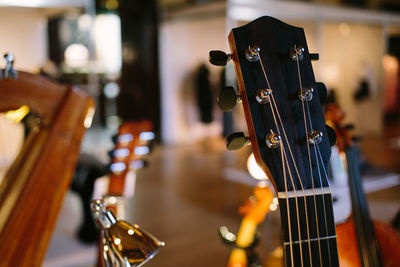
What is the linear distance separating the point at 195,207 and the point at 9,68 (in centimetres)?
298

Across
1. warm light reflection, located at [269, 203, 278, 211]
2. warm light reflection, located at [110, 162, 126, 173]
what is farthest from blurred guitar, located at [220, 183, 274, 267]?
warm light reflection, located at [110, 162, 126, 173]

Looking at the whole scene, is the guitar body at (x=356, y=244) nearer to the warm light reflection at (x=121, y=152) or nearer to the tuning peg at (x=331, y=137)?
the tuning peg at (x=331, y=137)

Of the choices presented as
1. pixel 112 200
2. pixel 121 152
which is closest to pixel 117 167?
pixel 121 152

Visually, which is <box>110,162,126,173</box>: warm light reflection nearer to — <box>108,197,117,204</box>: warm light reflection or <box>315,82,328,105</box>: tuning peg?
<box>108,197,117,204</box>: warm light reflection

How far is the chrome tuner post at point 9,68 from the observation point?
0.88 metres

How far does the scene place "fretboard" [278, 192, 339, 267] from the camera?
29.8 inches

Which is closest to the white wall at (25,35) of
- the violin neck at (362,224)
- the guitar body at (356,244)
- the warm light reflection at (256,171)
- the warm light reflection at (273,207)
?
the warm light reflection at (256,171)

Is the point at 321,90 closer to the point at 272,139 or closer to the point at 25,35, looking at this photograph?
the point at 272,139

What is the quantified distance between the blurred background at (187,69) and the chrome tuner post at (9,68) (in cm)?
303

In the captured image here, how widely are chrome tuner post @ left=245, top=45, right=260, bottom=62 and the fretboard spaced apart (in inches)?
9.8

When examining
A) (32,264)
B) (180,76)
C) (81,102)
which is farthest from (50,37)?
(32,264)

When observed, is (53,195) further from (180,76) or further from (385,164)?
(180,76)

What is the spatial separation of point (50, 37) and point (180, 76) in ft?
7.95

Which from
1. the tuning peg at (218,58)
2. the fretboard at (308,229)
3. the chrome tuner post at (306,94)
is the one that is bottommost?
the fretboard at (308,229)
